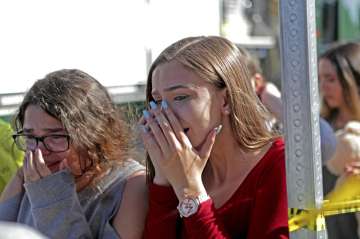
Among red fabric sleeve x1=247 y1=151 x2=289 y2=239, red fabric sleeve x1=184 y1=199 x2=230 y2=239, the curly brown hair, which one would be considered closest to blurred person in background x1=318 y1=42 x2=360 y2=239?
the curly brown hair

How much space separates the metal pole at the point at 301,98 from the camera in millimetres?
1517

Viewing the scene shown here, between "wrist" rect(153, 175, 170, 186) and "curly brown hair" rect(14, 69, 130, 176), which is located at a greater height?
"curly brown hair" rect(14, 69, 130, 176)

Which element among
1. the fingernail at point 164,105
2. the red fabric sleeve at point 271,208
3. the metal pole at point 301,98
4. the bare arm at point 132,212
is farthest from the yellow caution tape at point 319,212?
the bare arm at point 132,212

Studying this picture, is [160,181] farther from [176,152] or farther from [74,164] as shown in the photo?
[74,164]

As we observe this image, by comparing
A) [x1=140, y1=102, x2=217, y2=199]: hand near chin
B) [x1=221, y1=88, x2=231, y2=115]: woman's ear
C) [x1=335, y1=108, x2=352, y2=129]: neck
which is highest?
[x1=221, y1=88, x2=231, y2=115]: woman's ear

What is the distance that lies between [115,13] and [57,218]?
1912 mm

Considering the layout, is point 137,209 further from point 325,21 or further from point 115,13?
point 325,21

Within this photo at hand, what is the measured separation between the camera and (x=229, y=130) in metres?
1.89

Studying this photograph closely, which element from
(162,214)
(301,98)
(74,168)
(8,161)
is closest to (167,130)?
(162,214)

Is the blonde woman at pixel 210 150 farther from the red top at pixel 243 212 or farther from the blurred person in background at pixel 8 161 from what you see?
the blurred person in background at pixel 8 161

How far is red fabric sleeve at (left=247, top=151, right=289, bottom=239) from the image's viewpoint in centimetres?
175

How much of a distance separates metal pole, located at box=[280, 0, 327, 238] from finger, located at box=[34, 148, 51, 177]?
30.9 inches

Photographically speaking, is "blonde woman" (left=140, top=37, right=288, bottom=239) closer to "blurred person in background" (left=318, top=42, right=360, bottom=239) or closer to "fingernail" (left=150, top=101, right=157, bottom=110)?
"fingernail" (left=150, top=101, right=157, bottom=110)

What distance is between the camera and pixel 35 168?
2.05 metres
